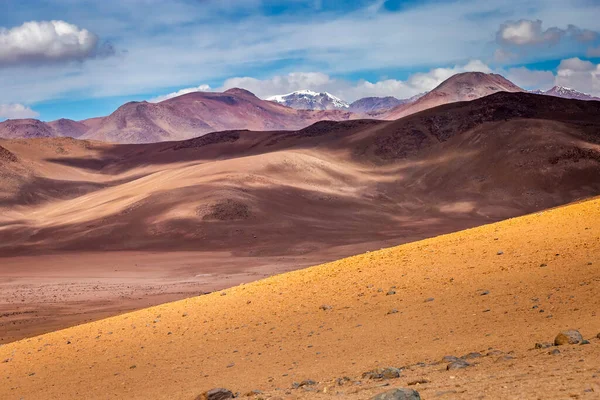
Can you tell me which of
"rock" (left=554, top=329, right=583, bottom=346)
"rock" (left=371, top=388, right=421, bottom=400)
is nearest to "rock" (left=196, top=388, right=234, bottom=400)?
"rock" (left=371, top=388, right=421, bottom=400)

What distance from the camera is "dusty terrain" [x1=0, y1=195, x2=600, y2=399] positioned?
8109 millimetres

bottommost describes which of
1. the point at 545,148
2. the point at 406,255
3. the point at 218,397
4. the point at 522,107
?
the point at 218,397

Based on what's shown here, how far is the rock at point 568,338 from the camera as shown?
829 centimetres

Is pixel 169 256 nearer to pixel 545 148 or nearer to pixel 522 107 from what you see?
pixel 545 148

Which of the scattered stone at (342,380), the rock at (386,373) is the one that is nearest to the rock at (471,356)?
the rock at (386,373)

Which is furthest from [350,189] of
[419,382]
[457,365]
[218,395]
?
[419,382]

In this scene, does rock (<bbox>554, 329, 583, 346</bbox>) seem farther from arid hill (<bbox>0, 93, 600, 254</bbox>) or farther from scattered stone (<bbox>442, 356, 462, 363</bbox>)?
arid hill (<bbox>0, 93, 600, 254</bbox>)

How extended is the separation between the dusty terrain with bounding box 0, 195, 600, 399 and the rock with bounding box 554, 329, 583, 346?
205mm

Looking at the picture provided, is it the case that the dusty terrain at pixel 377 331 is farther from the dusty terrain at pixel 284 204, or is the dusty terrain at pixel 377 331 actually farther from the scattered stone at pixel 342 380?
the dusty terrain at pixel 284 204

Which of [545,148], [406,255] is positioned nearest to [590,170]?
[545,148]

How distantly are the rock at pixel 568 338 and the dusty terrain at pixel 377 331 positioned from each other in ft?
0.67

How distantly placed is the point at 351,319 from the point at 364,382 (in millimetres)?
4316

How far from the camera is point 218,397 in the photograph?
898 cm

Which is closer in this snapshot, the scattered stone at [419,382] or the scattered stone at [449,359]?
the scattered stone at [419,382]
